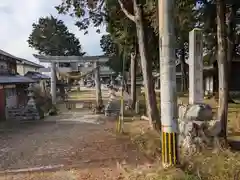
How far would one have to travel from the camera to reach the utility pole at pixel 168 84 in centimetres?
688

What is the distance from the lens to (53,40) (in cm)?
6038

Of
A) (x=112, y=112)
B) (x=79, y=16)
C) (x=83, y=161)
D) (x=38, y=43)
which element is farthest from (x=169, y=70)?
(x=38, y=43)

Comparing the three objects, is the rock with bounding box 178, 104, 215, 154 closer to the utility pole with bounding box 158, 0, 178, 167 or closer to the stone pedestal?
the stone pedestal

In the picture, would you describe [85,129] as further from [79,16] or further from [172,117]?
[172,117]

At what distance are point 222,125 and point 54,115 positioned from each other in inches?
583

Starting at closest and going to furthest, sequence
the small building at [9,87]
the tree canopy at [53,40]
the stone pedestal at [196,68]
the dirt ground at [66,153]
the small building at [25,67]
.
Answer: the dirt ground at [66,153] → the stone pedestal at [196,68] → the small building at [9,87] → the small building at [25,67] → the tree canopy at [53,40]

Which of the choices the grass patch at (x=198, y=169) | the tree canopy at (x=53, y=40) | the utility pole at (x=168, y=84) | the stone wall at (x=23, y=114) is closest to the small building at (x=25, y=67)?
the tree canopy at (x=53, y=40)

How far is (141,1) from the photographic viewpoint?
12.7m

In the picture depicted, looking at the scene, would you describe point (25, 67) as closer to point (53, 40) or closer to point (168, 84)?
point (53, 40)

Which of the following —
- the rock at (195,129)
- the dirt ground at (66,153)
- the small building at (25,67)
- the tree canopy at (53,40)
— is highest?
the tree canopy at (53,40)

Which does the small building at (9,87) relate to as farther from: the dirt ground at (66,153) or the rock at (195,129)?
the rock at (195,129)

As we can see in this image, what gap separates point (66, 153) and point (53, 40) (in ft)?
173

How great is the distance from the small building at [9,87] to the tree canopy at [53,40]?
3225 centimetres

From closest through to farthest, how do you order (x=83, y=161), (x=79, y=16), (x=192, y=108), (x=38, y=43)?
1. (x=83, y=161)
2. (x=192, y=108)
3. (x=79, y=16)
4. (x=38, y=43)
